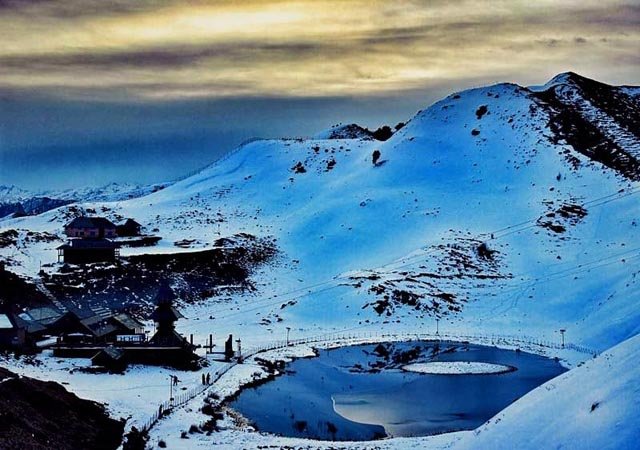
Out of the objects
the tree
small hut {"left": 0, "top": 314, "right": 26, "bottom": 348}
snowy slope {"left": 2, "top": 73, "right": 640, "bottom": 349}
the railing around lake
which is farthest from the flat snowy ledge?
the tree

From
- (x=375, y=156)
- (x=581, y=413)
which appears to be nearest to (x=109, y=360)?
(x=581, y=413)

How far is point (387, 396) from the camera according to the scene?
52312mm

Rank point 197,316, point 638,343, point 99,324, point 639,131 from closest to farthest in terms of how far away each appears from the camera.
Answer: point 638,343, point 99,324, point 197,316, point 639,131

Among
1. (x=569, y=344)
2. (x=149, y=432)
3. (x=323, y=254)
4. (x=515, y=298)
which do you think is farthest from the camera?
(x=323, y=254)

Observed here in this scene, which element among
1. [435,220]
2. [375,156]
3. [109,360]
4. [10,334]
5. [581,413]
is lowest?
[109,360]

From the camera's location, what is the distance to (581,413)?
24.4m

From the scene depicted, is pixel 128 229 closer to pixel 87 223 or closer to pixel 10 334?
pixel 87 223

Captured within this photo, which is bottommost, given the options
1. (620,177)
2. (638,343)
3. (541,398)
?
(541,398)

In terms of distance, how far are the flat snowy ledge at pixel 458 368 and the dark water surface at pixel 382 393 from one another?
3.22 ft

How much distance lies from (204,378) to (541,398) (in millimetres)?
28394

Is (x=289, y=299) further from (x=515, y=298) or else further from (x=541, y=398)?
(x=541, y=398)

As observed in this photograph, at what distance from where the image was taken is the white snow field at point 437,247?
3903 cm

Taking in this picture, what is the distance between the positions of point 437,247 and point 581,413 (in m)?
74.2

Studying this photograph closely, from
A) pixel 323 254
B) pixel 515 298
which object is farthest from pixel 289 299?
pixel 515 298
